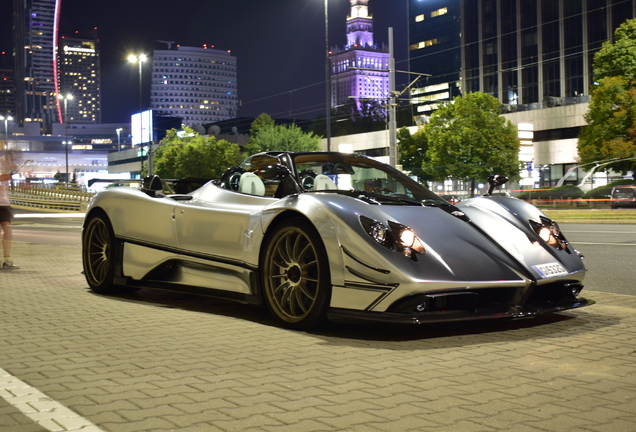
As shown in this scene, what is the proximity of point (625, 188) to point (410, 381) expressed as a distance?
35879 mm

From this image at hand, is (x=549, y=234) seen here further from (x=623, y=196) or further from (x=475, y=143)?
(x=475, y=143)

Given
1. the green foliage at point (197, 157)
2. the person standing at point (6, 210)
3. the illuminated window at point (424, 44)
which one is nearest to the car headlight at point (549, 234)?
the person standing at point (6, 210)

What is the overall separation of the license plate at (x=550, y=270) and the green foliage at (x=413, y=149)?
60861 millimetres

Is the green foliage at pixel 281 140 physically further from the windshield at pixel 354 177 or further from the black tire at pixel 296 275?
the black tire at pixel 296 275

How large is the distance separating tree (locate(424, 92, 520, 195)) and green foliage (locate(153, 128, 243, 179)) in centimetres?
3508

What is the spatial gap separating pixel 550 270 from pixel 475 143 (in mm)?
48901

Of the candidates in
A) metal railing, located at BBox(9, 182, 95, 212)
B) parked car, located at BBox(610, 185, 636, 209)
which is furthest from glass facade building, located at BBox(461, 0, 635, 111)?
metal railing, located at BBox(9, 182, 95, 212)

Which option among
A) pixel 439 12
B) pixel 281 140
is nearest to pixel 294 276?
pixel 281 140

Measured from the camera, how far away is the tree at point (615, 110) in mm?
40719

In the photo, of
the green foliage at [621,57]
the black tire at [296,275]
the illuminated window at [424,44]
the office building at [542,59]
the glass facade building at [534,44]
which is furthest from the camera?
the illuminated window at [424,44]

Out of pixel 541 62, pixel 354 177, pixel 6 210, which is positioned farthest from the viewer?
pixel 541 62

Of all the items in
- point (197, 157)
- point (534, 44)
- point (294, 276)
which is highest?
point (534, 44)

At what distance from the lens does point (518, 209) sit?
590 cm

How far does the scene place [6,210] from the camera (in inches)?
408
